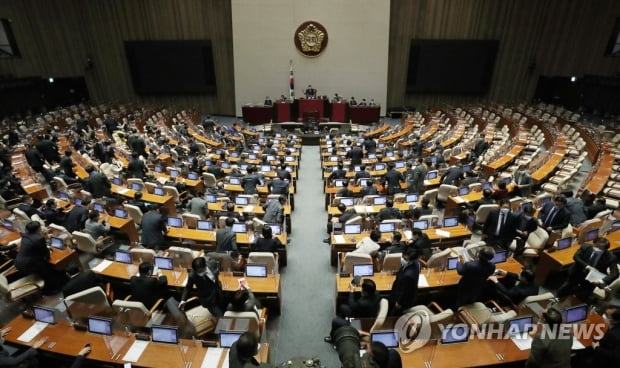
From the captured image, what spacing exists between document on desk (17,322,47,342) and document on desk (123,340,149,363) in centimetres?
133

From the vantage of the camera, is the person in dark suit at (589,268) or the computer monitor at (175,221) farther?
the computer monitor at (175,221)

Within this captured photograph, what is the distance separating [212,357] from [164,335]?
71cm

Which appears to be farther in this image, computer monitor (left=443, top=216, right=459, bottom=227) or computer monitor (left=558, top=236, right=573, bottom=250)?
computer monitor (left=443, top=216, right=459, bottom=227)

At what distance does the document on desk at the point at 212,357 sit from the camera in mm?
4014

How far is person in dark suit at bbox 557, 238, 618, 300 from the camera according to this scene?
5.53m

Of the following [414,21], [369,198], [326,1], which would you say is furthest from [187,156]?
[414,21]

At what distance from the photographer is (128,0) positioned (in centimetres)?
2231

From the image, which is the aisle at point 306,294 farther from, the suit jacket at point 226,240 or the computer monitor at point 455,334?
the computer monitor at point 455,334

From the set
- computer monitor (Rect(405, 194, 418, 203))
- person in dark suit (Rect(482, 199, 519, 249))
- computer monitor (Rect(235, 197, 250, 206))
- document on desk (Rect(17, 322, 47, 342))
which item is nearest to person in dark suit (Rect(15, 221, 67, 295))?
document on desk (Rect(17, 322, 47, 342))

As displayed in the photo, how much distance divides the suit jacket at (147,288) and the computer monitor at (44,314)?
3.17 feet

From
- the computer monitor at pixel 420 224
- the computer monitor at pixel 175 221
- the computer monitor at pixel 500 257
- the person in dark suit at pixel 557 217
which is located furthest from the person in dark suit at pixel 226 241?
the person in dark suit at pixel 557 217

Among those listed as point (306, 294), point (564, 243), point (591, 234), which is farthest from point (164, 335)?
point (591, 234)

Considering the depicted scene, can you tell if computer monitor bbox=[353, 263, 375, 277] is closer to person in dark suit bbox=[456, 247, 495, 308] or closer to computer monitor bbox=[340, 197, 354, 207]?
person in dark suit bbox=[456, 247, 495, 308]

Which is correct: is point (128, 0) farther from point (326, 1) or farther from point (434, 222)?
point (434, 222)
